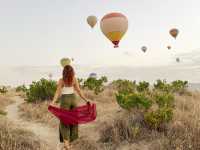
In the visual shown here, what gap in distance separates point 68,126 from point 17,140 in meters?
1.59

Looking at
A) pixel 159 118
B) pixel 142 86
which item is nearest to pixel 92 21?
pixel 142 86

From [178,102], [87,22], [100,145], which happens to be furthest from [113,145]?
[87,22]

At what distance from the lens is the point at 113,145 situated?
329 inches

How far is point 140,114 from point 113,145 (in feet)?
5.21

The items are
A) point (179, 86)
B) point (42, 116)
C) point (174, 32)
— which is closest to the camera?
point (42, 116)

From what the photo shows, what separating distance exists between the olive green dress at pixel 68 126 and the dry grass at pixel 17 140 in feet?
2.90

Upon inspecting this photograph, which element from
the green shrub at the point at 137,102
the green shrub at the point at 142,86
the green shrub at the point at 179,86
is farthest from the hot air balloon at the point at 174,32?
the green shrub at the point at 137,102

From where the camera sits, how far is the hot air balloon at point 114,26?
59.3 ft

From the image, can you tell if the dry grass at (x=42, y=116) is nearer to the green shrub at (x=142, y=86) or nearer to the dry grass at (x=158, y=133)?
the dry grass at (x=158, y=133)

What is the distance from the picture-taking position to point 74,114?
7402 millimetres

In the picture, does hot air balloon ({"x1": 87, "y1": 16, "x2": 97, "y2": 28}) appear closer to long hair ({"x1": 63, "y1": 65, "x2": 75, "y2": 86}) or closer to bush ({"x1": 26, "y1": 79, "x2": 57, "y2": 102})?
bush ({"x1": 26, "y1": 79, "x2": 57, "y2": 102})

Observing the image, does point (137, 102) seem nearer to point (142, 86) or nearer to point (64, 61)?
point (64, 61)

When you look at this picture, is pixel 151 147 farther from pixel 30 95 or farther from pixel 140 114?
pixel 30 95

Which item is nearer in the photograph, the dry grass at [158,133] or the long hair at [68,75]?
the long hair at [68,75]
